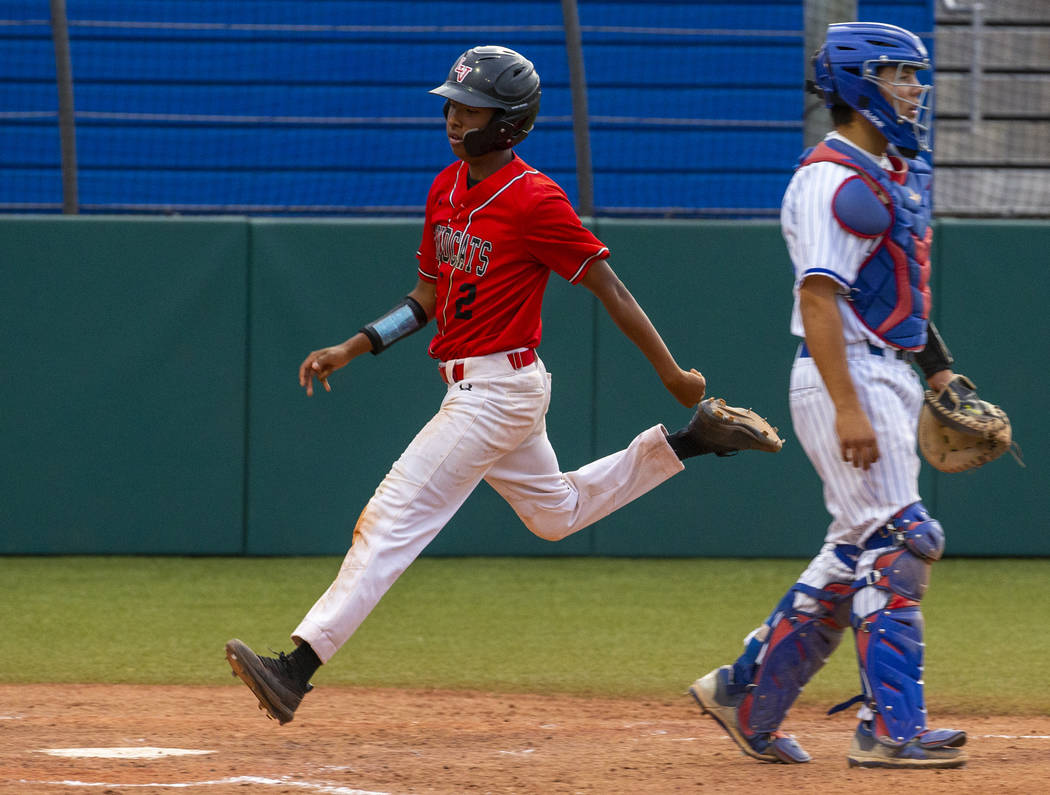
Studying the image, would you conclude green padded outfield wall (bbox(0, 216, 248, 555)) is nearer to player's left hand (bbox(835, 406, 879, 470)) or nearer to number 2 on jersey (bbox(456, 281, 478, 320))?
number 2 on jersey (bbox(456, 281, 478, 320))

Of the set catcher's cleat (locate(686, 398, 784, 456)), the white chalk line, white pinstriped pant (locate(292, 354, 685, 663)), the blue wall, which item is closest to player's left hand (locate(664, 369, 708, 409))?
catcher's cleat (locate(686, 398, 784, 456))

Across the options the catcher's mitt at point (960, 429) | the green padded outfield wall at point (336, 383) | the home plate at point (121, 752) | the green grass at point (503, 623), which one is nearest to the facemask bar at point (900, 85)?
the catcher's mitt at point (960, 429)

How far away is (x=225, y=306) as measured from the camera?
790 cm

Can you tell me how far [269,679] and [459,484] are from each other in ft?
2.53

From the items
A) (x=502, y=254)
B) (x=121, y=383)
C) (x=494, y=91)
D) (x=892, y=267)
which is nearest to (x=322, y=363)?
(x=502, y=254)

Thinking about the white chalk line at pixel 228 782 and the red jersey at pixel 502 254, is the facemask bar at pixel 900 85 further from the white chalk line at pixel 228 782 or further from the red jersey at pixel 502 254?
the white chalk line at pixel 228 782

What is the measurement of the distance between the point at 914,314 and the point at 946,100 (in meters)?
7.94

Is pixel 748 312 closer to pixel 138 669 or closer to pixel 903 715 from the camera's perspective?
pixel 138 669

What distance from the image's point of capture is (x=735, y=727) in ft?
13.0

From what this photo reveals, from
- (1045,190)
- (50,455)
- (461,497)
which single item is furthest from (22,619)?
(1045,190)

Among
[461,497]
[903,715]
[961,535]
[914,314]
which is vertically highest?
[914,314]

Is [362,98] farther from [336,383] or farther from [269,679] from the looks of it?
[269,679]

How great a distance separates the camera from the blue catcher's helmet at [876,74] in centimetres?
377

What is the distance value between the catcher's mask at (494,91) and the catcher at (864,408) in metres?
0.86
